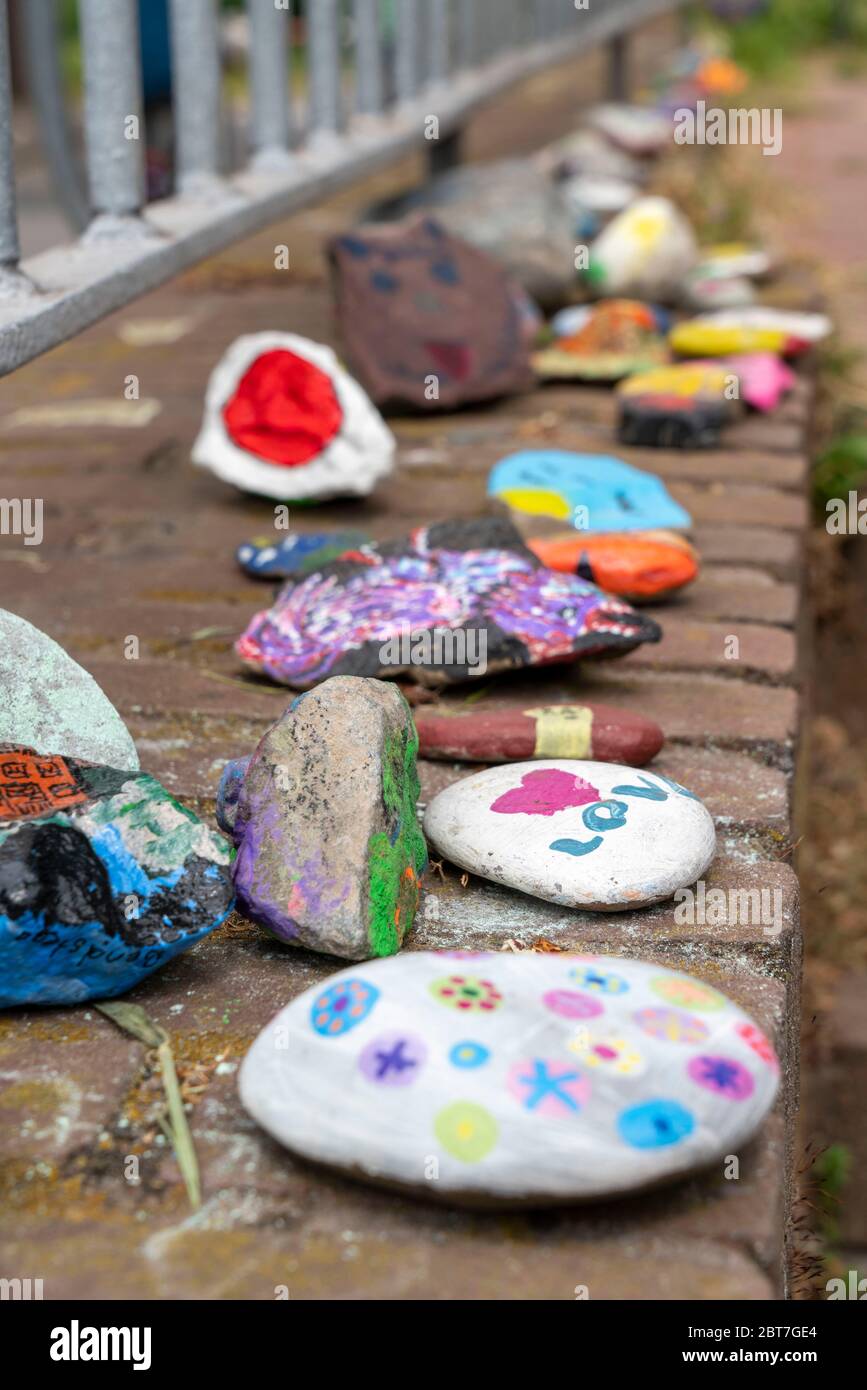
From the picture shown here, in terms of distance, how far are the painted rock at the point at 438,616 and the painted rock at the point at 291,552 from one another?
0.17 metres

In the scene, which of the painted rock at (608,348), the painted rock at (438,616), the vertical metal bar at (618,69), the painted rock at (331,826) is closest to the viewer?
the painted rock at (331,826)

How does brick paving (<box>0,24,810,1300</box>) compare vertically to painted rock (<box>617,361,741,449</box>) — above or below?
below

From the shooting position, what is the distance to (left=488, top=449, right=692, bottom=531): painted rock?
2.68m

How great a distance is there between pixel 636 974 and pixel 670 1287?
278 millimetres

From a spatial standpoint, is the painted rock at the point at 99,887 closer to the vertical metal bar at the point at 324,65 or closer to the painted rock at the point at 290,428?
the painted rock at the point at 290,428

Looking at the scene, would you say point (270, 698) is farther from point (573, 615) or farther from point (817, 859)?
point (817, 859)

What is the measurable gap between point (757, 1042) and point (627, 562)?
1.21 meters

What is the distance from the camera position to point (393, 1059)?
1.27m

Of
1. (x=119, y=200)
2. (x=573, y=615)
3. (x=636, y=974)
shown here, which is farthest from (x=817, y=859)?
(x=636, y=974)

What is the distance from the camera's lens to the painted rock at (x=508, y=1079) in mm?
1214

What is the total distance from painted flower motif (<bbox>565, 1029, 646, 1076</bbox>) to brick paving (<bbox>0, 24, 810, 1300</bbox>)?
0.12 m
